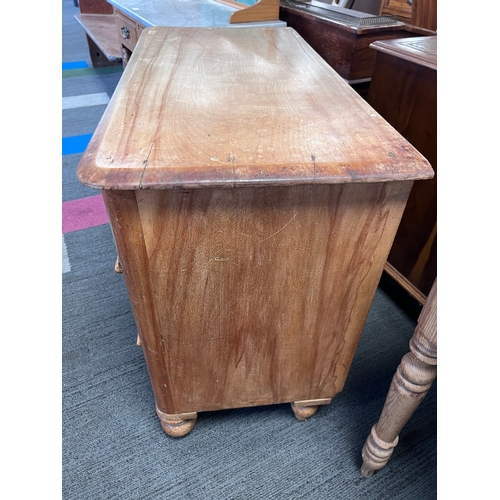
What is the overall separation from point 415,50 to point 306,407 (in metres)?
0.76

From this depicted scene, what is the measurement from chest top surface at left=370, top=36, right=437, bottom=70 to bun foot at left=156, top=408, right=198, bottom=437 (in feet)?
2.64

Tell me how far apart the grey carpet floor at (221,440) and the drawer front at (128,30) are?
1023 mm

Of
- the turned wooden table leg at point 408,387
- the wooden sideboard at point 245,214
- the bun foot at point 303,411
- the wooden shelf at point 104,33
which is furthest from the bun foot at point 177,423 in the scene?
the wooden shelf at point 104,33

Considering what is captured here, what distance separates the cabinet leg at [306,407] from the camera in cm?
79

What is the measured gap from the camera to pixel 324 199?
19.8 inches

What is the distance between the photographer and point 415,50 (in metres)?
0.86

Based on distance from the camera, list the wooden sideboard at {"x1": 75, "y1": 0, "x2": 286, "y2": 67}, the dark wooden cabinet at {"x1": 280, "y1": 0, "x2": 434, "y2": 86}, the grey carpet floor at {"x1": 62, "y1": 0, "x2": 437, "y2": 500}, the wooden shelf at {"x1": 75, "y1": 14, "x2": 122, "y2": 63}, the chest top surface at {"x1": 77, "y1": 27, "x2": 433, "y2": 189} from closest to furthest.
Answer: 1. the chest top surface at {"x1": 77, "y1": 27, "x2": 433, "y2": 189}
2. the grey carpet floor at {"x1": 62, "y1": 0, "x2": 437, "y2": 500}
3. the dark wooden cabinet at {"x1": 280, "y1": 0, "x2": 434, "y2": 86}
4. the wooden sideboard at {"x1": 75, "y1": 0, "x2": 286, "y2": 67}
5. the wooden shelf at {"x1": 75, "y1": 14, "x2": 122, "y2": 63}

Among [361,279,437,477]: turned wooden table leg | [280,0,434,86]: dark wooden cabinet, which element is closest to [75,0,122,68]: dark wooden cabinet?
[280,0,434,86]: dark wooden cabinet

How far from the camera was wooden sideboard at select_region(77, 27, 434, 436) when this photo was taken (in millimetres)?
457

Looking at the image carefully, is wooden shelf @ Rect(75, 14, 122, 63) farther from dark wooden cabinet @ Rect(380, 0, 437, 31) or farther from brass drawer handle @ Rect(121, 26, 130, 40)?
dark wooden cabinet @ Rect(380, 0, 437, 31)

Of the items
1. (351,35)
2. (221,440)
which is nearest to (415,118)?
(351,35)

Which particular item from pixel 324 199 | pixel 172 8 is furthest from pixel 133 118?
pixel 172 8

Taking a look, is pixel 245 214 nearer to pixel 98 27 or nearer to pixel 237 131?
pixel 237 131

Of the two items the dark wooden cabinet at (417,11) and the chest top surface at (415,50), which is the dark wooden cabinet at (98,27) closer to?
the dark wooden cabinet at (417,11)
